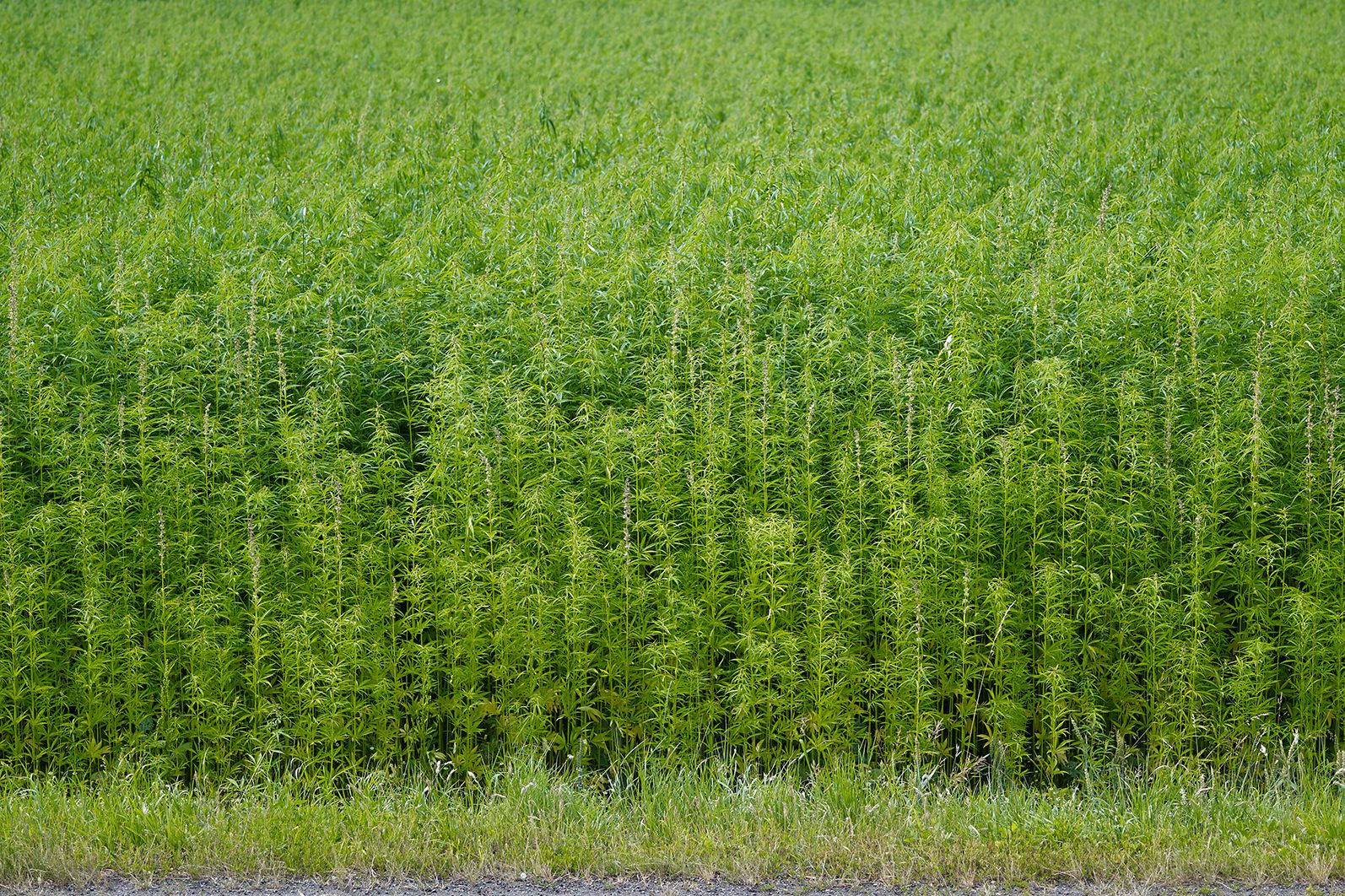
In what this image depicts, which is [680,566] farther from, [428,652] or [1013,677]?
[1013,677]

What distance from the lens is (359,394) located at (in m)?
7.86

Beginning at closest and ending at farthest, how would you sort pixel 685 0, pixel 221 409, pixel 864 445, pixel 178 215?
pixel 864 445
pixel 221 409
pixel 178 215
pixel 685 0

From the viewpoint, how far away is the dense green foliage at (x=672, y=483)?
249 inches

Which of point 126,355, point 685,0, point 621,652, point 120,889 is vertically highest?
point 685,0

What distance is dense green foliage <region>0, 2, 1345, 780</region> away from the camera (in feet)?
20.8

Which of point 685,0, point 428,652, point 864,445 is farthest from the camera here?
point 685,0

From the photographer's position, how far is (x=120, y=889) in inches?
195

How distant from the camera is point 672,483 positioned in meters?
6.98

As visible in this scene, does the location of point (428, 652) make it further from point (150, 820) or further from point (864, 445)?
point (864, 445)

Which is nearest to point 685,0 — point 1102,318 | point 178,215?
point 178,215

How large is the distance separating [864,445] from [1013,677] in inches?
63.9

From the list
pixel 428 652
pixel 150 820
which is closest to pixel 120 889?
pixel 150 820

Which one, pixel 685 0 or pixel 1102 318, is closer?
pixel 1102 318

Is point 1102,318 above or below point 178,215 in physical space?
below
